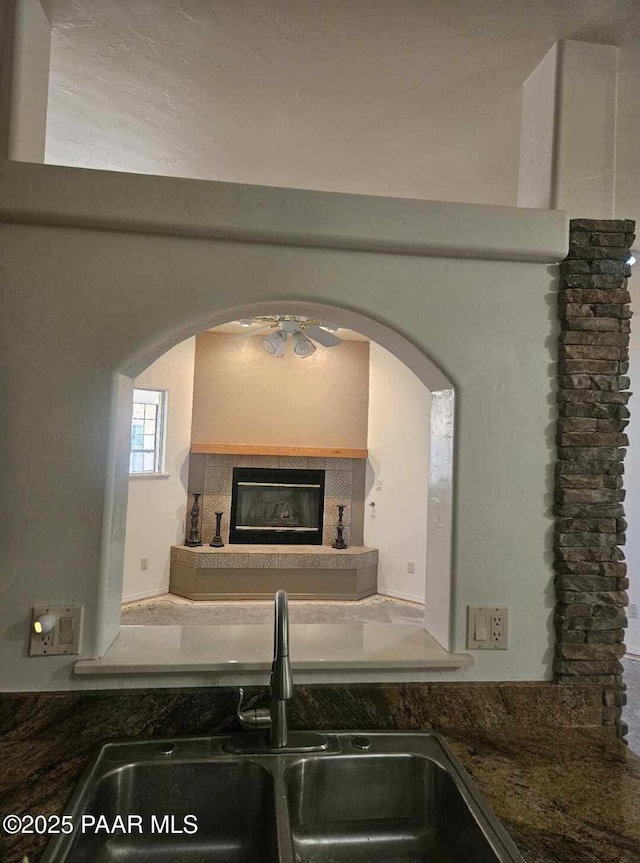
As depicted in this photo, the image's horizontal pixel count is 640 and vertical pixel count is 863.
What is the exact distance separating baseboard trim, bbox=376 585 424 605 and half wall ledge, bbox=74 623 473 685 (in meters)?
4.17

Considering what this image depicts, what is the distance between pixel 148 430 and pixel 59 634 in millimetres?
4473

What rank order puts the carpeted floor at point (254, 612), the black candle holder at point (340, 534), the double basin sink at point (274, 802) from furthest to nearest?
the black candle holder at point (340, 534) < the carpeted floor at point (254, 612) < the double basin sink at point (274, 802)

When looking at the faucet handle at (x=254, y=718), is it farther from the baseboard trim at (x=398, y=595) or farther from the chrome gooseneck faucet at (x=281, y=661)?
the baseboard trim at (x=398, y=595)

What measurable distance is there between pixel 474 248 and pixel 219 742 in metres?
1.43

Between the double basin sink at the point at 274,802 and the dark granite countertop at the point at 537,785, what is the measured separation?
0.19 ft

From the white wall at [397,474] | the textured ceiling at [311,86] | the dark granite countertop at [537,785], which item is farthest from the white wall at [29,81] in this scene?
the white wall at [397,474]

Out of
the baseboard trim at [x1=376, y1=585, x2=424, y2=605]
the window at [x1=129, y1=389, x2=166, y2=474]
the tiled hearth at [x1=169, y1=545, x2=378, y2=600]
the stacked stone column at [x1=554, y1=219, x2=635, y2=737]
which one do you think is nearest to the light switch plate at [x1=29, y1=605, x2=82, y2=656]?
the stacked stone column at [x1=554, y1=219, x2=635, y2=737]

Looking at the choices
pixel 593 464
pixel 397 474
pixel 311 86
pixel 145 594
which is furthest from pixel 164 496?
pixel 593 464

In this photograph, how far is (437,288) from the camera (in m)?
1.47

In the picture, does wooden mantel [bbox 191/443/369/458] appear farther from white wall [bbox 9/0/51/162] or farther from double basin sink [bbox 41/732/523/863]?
double basin sink [bbox 41/732/523/863]

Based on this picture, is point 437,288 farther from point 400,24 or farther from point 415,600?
point 415,600

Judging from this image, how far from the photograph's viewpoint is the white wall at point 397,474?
5.58 m

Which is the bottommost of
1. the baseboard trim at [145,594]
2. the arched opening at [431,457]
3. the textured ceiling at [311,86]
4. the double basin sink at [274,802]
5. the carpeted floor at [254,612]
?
the carpeted floor at [254,612]

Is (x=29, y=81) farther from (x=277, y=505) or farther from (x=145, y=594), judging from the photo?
(x=277, y=505)
